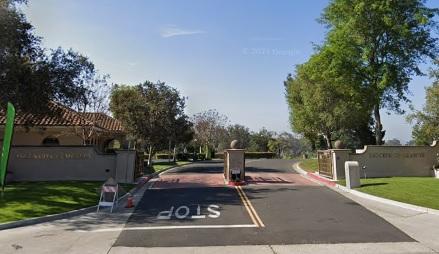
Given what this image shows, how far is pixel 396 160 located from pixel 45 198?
1881 cm

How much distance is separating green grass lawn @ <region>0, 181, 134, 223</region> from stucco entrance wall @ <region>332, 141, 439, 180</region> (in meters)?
13.2

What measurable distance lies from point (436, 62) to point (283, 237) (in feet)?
89.1

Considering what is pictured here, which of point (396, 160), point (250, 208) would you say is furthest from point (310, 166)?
point (250, 208)

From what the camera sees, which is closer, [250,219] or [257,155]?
[250,219]

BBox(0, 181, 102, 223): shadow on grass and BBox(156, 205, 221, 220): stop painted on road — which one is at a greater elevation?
BBox(0, 181, 102, 223): shadow on grass

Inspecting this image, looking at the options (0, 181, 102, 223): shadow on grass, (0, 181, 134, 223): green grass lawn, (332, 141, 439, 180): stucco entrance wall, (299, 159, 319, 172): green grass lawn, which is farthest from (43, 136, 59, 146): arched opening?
(332, 141, 439, 180): stucco entrance wall

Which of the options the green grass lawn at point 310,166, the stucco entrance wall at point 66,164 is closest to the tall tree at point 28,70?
the stucco entrance wall at point 66,164

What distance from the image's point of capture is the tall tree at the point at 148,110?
38.9 metres

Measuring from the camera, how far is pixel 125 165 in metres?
25.0

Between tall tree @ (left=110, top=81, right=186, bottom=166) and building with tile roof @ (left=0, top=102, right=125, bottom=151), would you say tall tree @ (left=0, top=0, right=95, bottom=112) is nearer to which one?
building with tile roof @ (left=0, top=102, right=125, bottom=151)

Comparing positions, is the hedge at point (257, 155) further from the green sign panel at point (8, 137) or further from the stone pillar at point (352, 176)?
the green sign panel at point (8, 137)

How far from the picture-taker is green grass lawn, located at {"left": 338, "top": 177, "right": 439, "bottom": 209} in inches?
651

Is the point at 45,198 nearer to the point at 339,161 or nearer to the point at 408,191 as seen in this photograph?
the point at 408,191

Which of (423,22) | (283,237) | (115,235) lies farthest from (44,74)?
(423,22)
